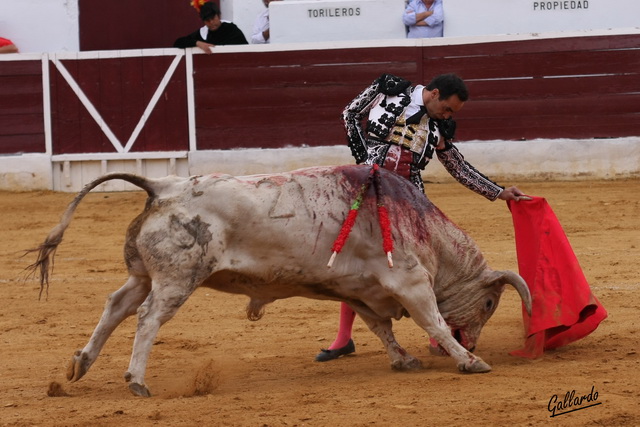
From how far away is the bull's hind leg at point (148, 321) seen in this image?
12.7ft

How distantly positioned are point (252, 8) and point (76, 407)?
6.90 m

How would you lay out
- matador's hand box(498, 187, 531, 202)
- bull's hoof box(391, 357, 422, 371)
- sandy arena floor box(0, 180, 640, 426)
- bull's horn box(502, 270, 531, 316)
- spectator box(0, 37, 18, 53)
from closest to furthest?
sandy arena floor box(0, 180, 640, 426) < bull's hoof box(391, 357, 422, 371) < bull's horn box(502, 270, 531, 316) < matador's hand box(498, 187, 531, 202) < spectator box(0, 37, 18, 53)

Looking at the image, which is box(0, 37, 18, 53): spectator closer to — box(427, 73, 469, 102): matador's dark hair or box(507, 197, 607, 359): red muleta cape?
box(507, 197, 607, 359): red muleta cape

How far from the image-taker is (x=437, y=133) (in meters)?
4.50

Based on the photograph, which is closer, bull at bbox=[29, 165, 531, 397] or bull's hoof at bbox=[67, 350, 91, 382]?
bull at bbox=[29, 165, 531, 397]

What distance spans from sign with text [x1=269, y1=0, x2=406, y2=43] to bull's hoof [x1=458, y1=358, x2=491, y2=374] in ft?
19.3

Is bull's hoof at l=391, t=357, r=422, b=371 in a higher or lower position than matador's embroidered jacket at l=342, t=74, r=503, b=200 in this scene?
lower

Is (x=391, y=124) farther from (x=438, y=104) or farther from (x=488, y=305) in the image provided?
(x=488, y=305)

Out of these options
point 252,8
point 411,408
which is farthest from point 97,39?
point 411,408

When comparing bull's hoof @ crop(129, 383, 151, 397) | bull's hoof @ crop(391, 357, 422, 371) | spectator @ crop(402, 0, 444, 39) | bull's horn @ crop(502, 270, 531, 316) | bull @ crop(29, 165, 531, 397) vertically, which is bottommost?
bull's hoof @ crop(391, 357, 422, 371)

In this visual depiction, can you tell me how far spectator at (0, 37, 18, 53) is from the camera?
9.97 m

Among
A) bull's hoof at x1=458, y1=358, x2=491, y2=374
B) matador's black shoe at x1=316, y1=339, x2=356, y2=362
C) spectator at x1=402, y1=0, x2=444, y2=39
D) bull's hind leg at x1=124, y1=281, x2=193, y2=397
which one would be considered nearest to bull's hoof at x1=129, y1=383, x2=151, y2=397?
bull's hind leg at x1=124, y1=281, x2=193, y2=397

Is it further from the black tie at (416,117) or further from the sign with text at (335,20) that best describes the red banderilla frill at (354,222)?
the sign with text at (335,20)

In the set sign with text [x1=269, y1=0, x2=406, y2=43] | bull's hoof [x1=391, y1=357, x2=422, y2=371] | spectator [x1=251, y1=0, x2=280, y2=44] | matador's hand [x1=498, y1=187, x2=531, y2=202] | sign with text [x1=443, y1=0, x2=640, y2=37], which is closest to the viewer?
bull's hoof [x1=391, y1=357, x2=422, y2=371]
